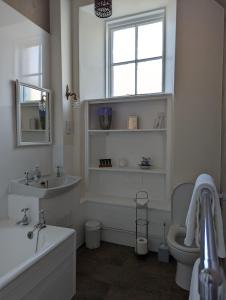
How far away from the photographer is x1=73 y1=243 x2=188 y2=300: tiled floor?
188cm

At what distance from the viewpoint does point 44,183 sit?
2410 millimetres

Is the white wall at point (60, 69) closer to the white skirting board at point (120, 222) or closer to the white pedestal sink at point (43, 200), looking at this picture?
the white pedestal sink at point (43, 200)

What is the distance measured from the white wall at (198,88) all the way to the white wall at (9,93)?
1.60m

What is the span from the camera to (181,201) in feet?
7.75

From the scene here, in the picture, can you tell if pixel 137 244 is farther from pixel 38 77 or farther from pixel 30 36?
pixel 30 36

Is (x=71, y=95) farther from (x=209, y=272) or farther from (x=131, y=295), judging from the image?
(x=209, y=272)

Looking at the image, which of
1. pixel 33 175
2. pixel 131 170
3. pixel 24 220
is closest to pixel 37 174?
pixel 33 175

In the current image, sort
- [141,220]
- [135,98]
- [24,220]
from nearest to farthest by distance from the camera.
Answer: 1. [24,220]
2. [141,220]
3. [135,98]

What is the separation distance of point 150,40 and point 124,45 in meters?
0.37

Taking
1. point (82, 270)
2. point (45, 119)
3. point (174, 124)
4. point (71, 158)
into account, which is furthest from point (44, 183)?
point (174, 124)

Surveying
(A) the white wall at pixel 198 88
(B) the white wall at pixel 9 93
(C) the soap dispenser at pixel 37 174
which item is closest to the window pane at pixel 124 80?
(A) the white wall at pixel 198 88

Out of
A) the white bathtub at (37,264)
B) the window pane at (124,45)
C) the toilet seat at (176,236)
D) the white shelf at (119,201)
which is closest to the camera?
the white bathtub at (37,264)

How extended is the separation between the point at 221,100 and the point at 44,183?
2.02 metres

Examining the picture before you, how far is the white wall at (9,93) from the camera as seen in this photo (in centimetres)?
204
